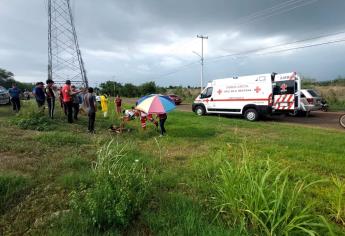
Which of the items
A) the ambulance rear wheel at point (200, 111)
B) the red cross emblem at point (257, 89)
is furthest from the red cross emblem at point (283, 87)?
the ambulance rear wheel at point (200, 111)

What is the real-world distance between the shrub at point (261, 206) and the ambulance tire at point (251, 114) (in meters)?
11.9

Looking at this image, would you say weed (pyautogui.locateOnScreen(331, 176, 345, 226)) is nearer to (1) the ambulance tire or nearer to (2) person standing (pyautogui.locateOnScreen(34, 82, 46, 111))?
(2) person standing (pyautogui.locateOnScreen(34, 82, 46, 111))

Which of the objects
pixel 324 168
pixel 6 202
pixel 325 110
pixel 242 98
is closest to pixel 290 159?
pixel 324 168

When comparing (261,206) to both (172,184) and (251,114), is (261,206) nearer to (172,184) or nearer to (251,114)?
(172,184)

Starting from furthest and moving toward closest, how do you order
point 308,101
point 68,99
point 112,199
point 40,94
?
point 308,101 < point 40,94 < point 68,99 < point 112,199

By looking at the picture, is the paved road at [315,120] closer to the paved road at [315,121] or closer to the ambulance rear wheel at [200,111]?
the paved road at [315,121]

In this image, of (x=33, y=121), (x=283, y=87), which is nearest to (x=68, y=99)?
(x=33, y=121)

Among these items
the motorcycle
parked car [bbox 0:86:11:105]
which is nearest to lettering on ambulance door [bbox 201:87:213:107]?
the motorcycle

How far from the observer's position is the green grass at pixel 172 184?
9.98 ft

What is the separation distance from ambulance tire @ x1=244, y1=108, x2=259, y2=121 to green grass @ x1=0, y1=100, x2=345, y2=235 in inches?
263

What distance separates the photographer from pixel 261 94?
14625 mm

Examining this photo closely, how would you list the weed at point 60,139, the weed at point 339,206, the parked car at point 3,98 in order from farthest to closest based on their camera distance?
the parked car at point 3,98 < the weed at point 60,139 < the weed at point 339,206

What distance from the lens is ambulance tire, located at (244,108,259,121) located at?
1489cm

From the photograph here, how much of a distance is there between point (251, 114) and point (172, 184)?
38.4ft
